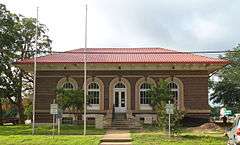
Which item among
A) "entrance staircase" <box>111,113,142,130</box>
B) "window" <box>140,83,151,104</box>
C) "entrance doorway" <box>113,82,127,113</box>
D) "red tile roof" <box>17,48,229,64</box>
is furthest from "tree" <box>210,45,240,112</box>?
"entrance staircase" <box>111,113,142,130</box>

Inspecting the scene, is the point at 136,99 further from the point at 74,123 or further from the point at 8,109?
the point at 8,109

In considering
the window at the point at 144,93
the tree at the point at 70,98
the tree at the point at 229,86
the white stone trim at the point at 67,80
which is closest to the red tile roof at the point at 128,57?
the white stone trim at the point at 67,80

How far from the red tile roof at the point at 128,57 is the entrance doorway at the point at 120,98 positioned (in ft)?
8.41

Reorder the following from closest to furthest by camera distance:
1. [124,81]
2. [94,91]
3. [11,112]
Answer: [124,81] < [94,91] < [11,112]

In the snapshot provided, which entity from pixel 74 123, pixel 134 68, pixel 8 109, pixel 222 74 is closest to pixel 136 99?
pixel 134 68

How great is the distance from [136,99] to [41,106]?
8969 millimetres

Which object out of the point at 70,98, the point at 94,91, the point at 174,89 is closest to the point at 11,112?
the point at 94,91

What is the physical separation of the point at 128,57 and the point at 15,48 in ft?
47.1

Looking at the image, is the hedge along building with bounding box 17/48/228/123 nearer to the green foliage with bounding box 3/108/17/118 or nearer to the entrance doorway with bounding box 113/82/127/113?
the entrance doorway with bounding box 113/82/127/113

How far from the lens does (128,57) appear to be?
45531 millimetres

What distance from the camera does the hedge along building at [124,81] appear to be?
43.2 m

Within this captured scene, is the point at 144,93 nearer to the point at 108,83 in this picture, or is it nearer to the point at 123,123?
the point at 108,83

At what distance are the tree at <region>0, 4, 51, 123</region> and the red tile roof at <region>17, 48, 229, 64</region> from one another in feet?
16.1

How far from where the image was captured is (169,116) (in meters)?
29.9
